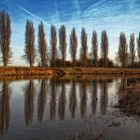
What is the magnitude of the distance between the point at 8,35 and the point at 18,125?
45.7 metres

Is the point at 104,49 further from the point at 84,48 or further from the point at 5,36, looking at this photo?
the point at 5,36

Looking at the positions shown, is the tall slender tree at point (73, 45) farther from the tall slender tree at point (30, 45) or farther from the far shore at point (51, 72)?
the tall slender tree at point (30, 45)

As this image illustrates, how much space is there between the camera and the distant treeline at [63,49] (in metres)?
54.2

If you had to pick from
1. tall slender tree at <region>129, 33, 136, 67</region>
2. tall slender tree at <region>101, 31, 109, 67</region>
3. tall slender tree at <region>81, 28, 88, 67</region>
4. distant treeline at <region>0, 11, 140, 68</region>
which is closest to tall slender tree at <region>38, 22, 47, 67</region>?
distant treeline at <region>0, 11, 140, 68</region>

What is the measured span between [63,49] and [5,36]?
18.3 metres

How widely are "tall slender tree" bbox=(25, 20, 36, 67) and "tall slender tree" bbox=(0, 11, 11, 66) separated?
230 inches

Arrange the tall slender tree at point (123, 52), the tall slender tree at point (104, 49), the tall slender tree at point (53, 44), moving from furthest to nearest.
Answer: the tall slender tree at point (123, 52)
the tall slender tree at point (104, 49)
the tall slender tree at point (53, 44)

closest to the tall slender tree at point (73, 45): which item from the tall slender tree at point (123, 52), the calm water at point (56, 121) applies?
the tall slender tree at point (123, 52)

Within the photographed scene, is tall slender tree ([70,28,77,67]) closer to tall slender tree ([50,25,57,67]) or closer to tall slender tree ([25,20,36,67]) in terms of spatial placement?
tall slender tree ([50,25,57,67])

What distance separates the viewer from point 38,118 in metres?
11.5

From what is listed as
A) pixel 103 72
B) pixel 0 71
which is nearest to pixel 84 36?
pixel 103 72

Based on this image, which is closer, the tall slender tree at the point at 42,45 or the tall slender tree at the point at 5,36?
the tall slender tree at the point at 5,36

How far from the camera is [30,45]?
2315 inches

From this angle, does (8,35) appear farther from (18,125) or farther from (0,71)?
(18,125)
